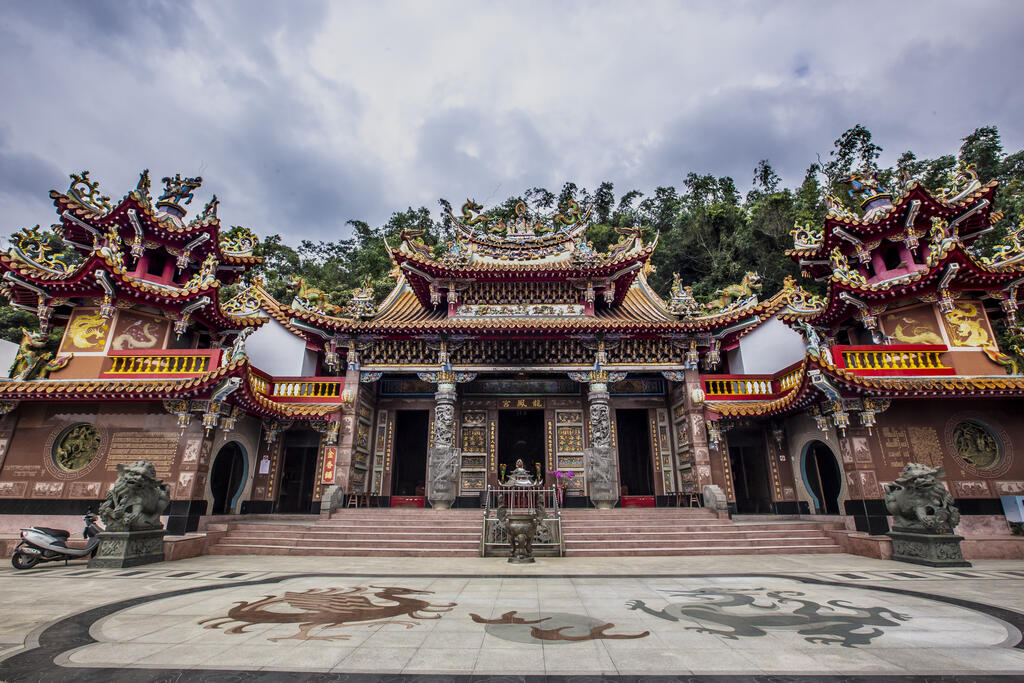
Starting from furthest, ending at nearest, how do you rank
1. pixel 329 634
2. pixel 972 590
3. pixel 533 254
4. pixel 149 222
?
1. pixel 533 254
2. pixel 149 222
3. pixel 972 590
4. pixel 329 634

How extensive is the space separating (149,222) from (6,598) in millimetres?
10690

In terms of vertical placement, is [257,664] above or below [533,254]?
below

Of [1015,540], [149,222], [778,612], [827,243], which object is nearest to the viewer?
[778,612]

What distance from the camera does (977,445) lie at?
10914mm

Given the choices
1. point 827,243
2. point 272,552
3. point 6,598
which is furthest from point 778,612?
point 827,243

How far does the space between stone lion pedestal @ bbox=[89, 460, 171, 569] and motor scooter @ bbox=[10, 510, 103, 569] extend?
386 millimetres

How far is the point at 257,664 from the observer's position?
3.36 metres

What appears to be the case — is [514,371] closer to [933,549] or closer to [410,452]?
[410,452]

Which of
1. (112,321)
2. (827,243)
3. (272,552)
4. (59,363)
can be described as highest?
A: (827,243)

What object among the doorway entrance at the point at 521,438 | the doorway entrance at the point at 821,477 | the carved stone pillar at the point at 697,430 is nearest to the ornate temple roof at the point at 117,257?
the doorway entrance at the point at 521,438

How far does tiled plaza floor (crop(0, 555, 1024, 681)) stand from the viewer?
3344mm

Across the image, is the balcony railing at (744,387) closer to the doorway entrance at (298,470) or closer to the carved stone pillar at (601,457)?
the carved stone pillar at (601,457)

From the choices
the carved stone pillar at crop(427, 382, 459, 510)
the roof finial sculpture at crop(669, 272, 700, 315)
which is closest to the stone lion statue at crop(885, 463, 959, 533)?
the roof finial sculpture at crop(669, 272, 700, 315)

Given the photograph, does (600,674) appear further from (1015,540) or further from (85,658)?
(1015,540)
